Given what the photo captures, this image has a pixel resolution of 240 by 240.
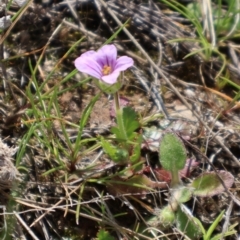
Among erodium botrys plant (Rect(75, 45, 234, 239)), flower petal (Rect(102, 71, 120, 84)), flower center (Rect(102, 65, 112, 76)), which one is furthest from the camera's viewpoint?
erodium botrys plant (Rect(75, 45, 234, 239))

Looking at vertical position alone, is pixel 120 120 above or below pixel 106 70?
below

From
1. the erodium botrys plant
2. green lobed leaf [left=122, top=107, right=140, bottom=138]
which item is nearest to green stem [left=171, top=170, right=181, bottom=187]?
the erodium botrys plant

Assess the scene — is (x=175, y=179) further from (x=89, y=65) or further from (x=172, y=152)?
(x=89, y=65)

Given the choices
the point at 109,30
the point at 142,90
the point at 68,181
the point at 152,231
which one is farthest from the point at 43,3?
the point at 152,231

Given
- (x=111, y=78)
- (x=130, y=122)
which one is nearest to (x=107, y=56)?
(x=111, y=78)

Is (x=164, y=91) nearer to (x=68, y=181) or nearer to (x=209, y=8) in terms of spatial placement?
(x=209, y=8)

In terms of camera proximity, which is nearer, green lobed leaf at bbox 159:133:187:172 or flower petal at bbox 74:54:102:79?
flower petal at bbox 74:54:102:79

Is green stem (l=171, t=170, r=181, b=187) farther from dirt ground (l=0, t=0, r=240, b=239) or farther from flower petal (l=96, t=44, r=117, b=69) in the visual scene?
flower petal (l=96, t=44, r=117, b=69)
